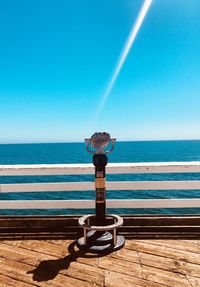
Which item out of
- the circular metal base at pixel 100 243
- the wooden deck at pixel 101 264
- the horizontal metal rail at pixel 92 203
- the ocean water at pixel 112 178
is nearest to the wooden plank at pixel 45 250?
the wooden deck at pixel 101 264

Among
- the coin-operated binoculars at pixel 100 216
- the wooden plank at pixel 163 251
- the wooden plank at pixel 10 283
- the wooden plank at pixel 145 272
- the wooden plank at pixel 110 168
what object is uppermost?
the wooden plank at pixel 110 168

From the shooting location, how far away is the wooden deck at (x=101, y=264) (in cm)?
283

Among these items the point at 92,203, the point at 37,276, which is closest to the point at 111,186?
the point at 92,203

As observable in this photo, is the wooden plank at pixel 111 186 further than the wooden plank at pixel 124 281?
Yes

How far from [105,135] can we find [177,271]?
1891 mm

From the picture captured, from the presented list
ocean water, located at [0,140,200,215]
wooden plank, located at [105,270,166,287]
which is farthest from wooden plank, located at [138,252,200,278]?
ocean water, located at [0,140,200,215]

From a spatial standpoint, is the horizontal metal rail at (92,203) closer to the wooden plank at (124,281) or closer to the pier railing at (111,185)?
the pier railing at (111,185)

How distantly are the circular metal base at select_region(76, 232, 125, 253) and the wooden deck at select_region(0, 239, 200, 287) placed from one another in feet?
0.27

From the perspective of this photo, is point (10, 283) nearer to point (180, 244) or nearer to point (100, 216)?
point (100, 216)

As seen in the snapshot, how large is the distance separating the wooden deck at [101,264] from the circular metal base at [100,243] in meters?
0.08

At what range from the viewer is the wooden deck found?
2.83 metres

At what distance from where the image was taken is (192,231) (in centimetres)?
417

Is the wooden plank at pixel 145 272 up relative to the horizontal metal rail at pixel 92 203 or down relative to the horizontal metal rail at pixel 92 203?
down

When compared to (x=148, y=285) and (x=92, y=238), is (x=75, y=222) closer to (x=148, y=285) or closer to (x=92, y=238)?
(x=92, y=238)
